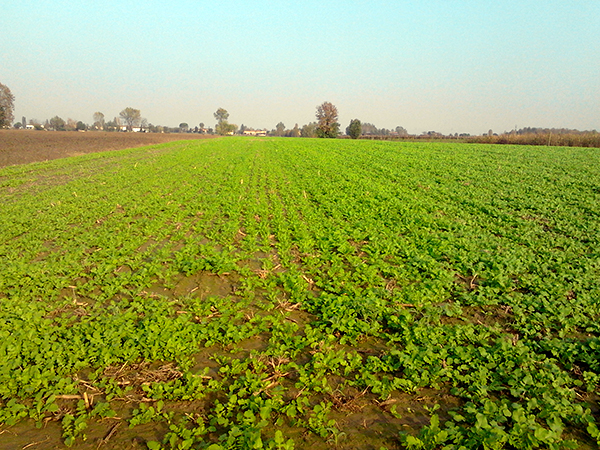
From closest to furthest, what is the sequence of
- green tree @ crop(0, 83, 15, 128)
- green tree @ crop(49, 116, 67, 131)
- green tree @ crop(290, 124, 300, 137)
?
1. green tree @ crop(0, 83, 15, 128)
2. green tree @ crop(49, 116, 67, 131)
3. green tree @ crop(290, 124, 300, 137)

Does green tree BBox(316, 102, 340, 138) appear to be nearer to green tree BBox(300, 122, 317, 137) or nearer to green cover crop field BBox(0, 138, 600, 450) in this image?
green tree BBox(300, 122, 317, 137)

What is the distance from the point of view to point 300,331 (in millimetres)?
4582

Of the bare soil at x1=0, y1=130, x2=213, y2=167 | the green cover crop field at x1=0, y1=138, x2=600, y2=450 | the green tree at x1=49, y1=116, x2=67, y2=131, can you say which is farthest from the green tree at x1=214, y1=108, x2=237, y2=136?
the green cover crop field at x1=0, y1=138, x2=600, y2=450

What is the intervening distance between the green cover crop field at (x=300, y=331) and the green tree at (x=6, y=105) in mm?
105399

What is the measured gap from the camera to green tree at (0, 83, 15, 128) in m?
88.5

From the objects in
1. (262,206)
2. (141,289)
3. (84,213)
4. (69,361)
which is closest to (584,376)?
(69,361)

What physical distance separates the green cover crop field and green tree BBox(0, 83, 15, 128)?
346 ft

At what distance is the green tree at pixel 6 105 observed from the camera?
8850cm

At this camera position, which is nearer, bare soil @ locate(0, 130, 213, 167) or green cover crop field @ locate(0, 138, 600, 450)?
green cover crop field @ locate(0, 138, 600, 450)

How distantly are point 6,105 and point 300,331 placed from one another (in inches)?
4625

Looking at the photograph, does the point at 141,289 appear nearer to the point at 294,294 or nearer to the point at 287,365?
the point at 294,294

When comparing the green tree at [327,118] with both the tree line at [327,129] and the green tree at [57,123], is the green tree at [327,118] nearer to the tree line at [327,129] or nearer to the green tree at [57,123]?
the tree line at [327,129]

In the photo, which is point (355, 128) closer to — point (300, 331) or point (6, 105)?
point (6, 105)

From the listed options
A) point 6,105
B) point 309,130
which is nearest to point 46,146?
point 6,105
